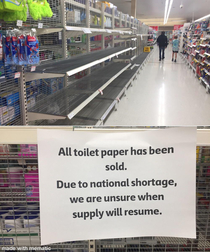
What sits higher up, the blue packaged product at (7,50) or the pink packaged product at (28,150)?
the blue packaged product at (7,50)

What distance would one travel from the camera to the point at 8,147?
0.79 m

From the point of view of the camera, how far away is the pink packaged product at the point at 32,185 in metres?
0.82

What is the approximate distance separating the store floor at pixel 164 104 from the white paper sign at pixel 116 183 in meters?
3.59

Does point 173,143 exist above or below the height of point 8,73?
below

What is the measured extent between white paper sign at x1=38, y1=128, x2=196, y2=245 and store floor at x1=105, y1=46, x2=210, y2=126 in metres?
3.59

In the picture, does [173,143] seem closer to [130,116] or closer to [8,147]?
[8,147]

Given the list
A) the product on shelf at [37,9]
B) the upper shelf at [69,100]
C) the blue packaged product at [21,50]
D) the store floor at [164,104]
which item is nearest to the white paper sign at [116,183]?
the blue packaged product at [21,50]

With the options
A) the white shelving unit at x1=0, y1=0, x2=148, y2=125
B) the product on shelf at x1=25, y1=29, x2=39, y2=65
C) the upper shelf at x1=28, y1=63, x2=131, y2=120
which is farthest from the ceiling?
the product on shelf at x1=25, y1=29, x2=39, y2=65

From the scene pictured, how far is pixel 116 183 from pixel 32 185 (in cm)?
30

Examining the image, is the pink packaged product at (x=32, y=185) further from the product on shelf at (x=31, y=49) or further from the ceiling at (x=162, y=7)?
the ceiling at (x=162, y=7)

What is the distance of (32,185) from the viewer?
32.5 inches

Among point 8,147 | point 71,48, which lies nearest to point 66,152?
point 8,147

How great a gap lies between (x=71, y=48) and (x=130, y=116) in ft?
7.18

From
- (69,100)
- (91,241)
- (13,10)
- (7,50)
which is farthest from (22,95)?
(91,241)
